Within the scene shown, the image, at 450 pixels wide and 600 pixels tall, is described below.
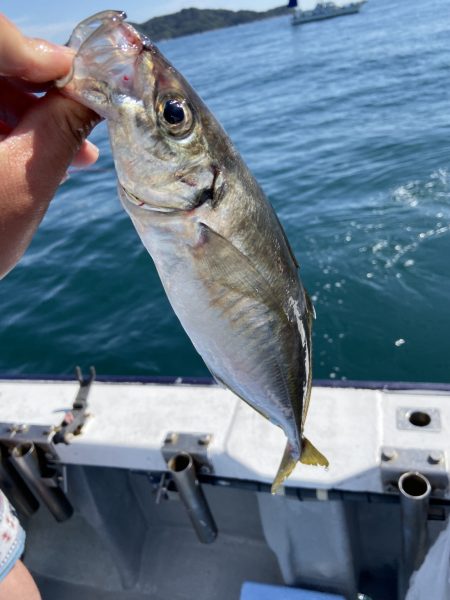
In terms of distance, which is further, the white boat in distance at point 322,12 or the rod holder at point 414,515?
the white boat in distance at point 322,12

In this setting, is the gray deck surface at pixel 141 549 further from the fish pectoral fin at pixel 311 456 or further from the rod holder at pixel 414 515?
the fish pectoral fin at pixel 311 456

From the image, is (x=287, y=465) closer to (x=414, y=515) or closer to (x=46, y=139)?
(x=414, y=515)

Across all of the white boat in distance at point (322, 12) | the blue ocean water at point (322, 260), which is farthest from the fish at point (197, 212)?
the white boat in distance at point (322, 12)

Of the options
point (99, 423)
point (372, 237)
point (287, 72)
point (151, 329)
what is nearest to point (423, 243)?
point (372, 237)

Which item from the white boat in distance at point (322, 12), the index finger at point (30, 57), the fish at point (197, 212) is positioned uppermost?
the index finger at point (30, 57)

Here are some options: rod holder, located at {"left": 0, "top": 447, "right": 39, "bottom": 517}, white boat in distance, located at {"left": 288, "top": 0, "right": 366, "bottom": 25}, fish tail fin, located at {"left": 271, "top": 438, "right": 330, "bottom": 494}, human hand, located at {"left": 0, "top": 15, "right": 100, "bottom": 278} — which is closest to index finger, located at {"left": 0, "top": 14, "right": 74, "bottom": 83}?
human hand, located at {"left": 0, "top": 15, "right": 100, "bottom": 278}

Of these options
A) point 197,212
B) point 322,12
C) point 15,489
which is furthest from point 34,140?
point 322,12
